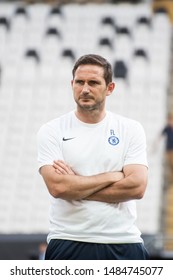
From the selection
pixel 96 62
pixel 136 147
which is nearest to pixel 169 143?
pixel 136 147

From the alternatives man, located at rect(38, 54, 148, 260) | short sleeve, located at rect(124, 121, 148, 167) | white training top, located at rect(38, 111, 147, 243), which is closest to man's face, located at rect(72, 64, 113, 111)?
man, located at rect(38, 54, 148, 260)

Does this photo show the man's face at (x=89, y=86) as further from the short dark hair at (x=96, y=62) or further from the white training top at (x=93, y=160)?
the white training top at (x=93, y=160)

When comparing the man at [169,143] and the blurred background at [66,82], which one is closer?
the man at [169,143]

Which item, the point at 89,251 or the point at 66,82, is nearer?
the point at 89,251

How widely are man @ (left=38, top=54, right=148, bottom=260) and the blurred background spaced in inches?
263

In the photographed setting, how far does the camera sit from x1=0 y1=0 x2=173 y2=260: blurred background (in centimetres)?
1292

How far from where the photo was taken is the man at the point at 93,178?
3834mm

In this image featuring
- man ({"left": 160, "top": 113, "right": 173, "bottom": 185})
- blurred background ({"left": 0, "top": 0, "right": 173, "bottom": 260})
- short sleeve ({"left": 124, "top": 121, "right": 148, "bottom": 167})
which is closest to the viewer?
short sleeve ({"left": 124, "top": 121, "right": 148, "bottom": 167})

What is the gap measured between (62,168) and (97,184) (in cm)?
18

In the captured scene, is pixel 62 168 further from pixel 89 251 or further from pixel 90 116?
pixel 89 251

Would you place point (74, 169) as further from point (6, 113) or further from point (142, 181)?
point (6, 113)

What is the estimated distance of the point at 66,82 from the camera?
1509 cm

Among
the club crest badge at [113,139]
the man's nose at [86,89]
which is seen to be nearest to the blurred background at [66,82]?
the club crest badge at [113,139]

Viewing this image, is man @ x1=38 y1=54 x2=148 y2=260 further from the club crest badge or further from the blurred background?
the blurred background
